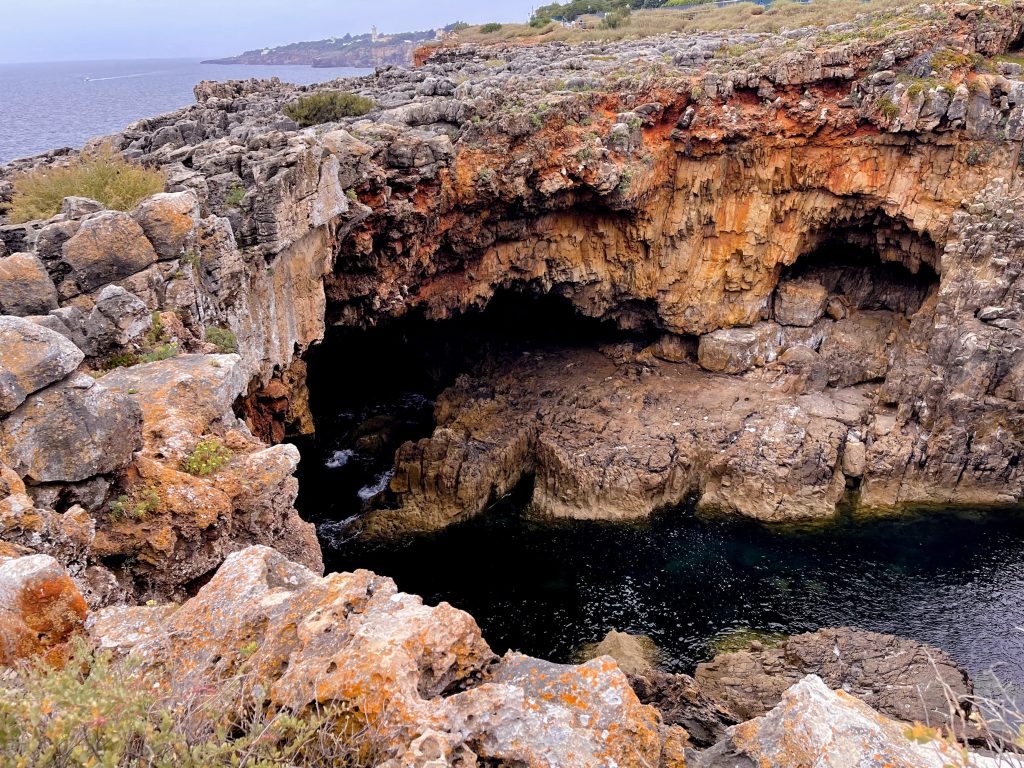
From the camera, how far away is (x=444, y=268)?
25.3 metres

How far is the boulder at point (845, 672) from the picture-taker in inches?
631

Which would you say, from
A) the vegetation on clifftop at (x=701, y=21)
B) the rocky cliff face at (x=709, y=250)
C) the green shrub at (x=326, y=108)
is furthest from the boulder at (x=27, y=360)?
the vegetation on clifftop at (x=701, y=21)

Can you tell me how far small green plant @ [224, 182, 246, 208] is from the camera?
1599 centimetres

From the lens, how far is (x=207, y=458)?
923 cm

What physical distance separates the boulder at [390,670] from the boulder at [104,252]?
684 centimetres

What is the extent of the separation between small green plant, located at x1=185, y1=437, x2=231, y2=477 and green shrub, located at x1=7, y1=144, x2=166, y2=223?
7.18 metres

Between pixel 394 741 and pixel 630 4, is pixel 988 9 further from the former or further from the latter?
pixel 630 4

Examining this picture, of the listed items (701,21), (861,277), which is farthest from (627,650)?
(701,21)

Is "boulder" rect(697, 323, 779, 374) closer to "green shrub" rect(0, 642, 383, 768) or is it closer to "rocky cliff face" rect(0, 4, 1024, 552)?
"rocky cliff face" rect(0, 4, 1024, 552)

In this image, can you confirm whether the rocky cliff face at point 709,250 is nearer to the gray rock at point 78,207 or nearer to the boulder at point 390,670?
the gray rock at point 78,207

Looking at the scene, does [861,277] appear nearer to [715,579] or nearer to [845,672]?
[715,579]

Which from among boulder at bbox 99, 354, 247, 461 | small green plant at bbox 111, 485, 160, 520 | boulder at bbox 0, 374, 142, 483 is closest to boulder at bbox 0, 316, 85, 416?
boulder at bbox 0, 374, 142, 483

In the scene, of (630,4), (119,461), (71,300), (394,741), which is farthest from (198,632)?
(630,4)

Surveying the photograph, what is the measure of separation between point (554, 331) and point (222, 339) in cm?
2035
